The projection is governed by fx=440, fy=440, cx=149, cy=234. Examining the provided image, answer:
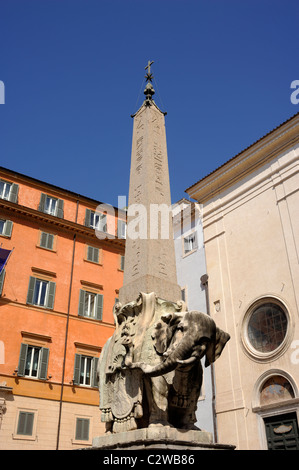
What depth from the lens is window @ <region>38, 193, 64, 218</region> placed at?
62.3ft

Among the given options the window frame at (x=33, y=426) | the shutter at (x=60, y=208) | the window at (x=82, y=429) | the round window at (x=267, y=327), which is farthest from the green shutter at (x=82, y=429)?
the shutter at (x=60, y=208)

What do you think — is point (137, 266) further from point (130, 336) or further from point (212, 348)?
point (212, 348)

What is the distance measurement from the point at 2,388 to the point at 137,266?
1033cm

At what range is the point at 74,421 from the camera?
611 inches

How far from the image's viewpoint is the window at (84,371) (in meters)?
16.2

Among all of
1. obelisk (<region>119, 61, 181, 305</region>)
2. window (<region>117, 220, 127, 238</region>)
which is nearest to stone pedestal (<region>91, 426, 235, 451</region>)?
obelisk (<region>119, 61, 181, 305</region>)

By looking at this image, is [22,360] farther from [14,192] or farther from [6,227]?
[14,192]

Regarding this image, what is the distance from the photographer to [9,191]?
18.3 meters

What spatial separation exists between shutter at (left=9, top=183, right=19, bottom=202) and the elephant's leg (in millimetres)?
14673

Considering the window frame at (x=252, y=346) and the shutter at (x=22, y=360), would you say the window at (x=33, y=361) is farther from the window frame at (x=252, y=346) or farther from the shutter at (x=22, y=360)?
the window frame at (x=252, y=346)

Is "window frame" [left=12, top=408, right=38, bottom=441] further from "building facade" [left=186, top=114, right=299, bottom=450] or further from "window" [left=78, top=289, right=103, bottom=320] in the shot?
"building facade" [left=186, top=114, right=299, bottom=450]

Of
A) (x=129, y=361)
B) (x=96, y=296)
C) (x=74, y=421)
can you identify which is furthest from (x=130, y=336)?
(x=96, y=296)

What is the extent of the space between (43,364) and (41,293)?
2.79 m

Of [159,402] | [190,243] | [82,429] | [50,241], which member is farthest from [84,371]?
[159,402]
